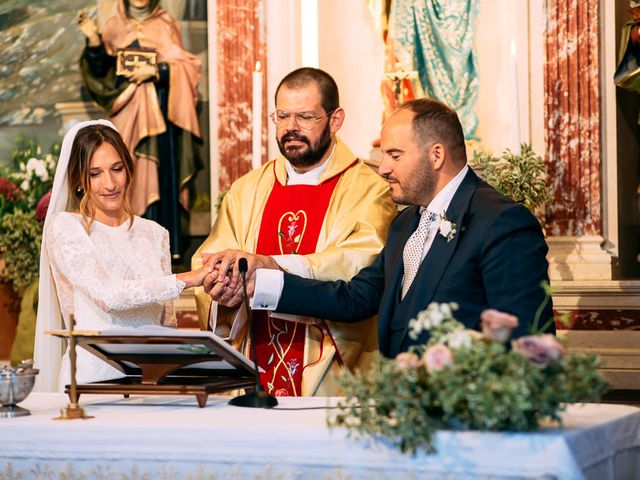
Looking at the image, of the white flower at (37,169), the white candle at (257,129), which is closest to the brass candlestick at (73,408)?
the white candle at (257,129)

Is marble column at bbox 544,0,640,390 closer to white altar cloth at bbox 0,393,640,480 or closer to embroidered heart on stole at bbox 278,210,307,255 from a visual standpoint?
embroidered heart on stole at bbox 278,210,307,255

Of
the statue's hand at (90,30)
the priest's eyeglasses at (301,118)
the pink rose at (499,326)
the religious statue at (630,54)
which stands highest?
the statue's hand at (90,30)

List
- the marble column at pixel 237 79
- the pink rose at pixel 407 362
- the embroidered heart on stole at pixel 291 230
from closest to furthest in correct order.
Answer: the pink rose at pixel 407 362 → the embroidered heart on stole at pixel 291 230 → the marble column at pixel 237 79

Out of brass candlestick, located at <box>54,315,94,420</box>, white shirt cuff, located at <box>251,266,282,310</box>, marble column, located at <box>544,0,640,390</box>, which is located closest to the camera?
brass candlestick, located at <box>54,315,94,420</box>

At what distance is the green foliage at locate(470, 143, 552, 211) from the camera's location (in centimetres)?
652

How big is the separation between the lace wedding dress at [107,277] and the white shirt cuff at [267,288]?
0.32 meters

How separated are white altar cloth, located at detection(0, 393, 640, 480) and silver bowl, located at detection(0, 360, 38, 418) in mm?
58

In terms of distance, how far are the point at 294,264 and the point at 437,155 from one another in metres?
0.84

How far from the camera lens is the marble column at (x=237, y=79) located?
764cm

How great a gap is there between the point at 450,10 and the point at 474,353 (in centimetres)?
519

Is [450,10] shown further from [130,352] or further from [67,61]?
[130,352]

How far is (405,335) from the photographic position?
3.96m

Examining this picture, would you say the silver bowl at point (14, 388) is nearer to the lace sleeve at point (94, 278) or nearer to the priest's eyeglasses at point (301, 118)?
the lace sleeve at point (94, 278)

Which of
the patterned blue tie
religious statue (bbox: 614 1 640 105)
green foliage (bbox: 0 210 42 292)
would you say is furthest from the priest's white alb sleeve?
green foliage (bbox: 0 210 42 292)
